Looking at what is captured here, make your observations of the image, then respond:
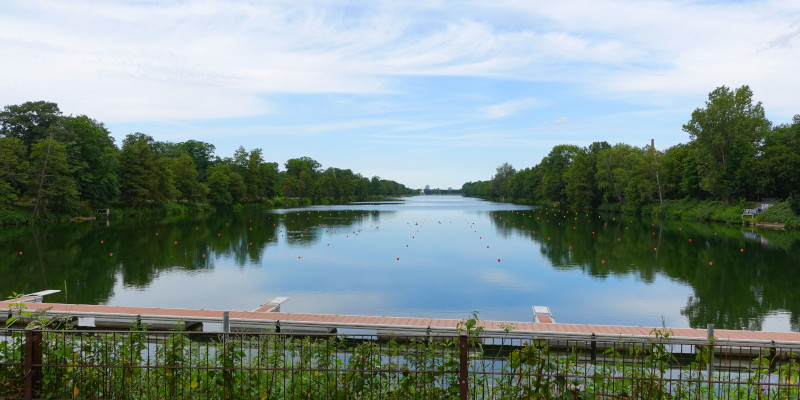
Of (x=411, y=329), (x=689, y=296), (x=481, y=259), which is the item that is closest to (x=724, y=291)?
(x=689, y=296)

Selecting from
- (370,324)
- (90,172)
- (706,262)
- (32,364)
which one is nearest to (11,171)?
(90,172)

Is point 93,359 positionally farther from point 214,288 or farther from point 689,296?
point 689,296

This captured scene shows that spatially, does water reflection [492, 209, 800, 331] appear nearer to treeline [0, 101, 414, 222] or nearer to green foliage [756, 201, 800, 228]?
green foliage [756, 201, 800, 228]

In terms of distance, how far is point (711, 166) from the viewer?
49.7 m

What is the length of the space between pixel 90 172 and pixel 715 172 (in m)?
60.4

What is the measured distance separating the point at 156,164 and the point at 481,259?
47.8m

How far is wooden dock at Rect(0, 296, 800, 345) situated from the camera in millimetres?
9656

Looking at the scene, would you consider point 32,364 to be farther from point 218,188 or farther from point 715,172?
point 218,188

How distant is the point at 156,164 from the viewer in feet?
191

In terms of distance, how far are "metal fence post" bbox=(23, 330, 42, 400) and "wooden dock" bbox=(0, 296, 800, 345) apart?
5.64m

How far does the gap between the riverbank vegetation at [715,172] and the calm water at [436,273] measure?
39.0ft

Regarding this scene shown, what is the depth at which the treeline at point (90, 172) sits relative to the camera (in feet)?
134

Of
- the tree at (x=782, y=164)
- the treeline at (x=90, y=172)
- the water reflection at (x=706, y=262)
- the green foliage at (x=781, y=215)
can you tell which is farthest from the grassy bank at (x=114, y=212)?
the tree at (x=782, y=164)

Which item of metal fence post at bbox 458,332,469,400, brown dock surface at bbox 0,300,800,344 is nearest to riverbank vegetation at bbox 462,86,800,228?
brown dock surface at bbox 0,300,800,344
